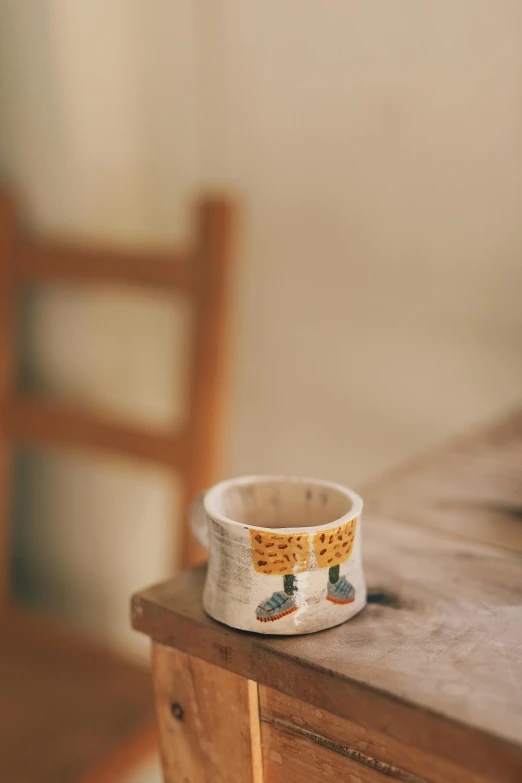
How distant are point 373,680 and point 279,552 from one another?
0.07 m

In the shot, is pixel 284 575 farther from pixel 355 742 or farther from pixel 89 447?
pixel 89 447

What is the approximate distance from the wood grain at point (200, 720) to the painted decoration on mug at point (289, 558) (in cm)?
4

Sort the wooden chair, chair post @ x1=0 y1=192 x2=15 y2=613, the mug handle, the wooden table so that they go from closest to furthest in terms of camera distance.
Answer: the wooden table
the mug handle
the wooden chair
chair post @ x1=0 y1=192 x2=15 y2=613

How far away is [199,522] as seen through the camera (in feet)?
1.50

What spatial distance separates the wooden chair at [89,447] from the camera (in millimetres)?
863

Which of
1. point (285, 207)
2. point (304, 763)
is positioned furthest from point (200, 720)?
point (285, 207)

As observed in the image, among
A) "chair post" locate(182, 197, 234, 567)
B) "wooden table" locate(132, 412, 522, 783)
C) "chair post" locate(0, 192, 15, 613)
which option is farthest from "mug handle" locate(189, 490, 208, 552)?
"chair post" locate(0, 192, 15, 613)

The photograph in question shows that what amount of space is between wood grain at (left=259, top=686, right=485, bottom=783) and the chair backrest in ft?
1.96

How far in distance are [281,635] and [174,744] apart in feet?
0.36

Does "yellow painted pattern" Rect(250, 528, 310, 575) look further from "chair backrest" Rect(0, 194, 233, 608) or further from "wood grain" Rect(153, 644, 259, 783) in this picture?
"chair backrest" Rect(0, 194, 233, 608)

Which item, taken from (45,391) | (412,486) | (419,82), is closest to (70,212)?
(45,391)

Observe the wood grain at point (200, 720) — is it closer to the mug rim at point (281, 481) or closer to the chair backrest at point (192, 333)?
the mug rim at point (281, 481)

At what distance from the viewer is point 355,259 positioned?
1.02m

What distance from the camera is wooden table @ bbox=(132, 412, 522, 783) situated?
32cm
